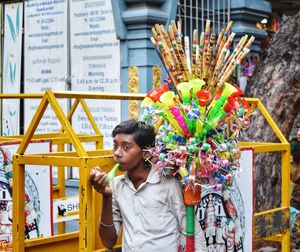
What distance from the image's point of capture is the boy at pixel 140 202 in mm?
3590

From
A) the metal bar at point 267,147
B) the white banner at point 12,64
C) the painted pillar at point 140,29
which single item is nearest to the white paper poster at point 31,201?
the metal bar at point 267,147

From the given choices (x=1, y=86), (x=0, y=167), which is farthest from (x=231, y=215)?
(x=1, y=86)

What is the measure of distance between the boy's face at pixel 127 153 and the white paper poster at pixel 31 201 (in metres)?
1.82

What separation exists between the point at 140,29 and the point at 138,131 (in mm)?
5376

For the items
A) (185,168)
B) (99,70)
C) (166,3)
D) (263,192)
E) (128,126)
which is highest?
(166,3)

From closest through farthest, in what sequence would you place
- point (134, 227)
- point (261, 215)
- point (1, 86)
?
1. point (134, 227)
2. point (261, 215)
3. point (1, 86)

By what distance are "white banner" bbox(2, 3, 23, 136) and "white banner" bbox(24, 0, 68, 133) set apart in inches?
5.7

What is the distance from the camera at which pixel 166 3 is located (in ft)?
29.7

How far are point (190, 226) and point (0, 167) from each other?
8.00ft

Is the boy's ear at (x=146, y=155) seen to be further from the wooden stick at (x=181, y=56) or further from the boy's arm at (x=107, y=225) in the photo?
the wooden stick at (x=181, y=56)

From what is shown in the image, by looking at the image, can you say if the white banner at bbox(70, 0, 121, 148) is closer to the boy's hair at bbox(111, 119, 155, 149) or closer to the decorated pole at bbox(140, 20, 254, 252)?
the decorated pole at bbox(140, 20, 254, 252)

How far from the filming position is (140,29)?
8.91 meters

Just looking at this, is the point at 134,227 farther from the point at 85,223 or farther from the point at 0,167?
the point at 0,167

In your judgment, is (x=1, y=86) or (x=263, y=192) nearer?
(x=263, y=192)
